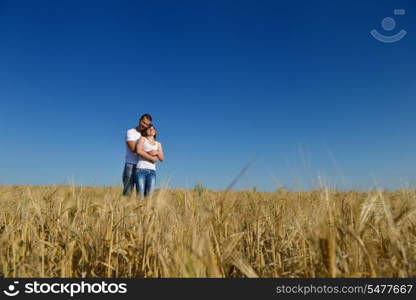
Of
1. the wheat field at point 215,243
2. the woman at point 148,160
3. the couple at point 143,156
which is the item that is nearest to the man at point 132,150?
the couple at point 143,156

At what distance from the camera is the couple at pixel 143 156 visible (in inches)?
190

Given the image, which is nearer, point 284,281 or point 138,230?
point 284,281

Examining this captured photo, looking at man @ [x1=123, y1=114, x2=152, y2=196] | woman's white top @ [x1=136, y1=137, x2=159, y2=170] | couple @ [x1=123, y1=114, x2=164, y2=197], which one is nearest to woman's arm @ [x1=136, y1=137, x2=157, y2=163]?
couple @ [x1=123, y1=114, x2=164, y2=197]

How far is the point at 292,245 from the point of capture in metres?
1.53

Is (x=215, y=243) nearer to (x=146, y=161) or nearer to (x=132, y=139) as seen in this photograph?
(x=146, y=161)

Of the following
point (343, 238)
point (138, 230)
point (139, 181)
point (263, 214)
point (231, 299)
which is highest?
point (139, 181)

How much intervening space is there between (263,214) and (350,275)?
959 millimetres

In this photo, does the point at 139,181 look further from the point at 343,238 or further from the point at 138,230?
the point at 343,238

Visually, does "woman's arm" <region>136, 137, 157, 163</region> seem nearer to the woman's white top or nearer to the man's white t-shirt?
the woman's white top

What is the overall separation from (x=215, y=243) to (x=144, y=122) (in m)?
3.78

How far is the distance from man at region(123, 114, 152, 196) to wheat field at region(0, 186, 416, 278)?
119 inches

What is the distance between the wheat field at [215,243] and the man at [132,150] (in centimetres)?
302

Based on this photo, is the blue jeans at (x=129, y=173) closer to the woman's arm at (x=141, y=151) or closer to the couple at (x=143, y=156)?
the couple at (x=143, y=156)

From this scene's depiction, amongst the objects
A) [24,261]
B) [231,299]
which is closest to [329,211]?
[231,299]
